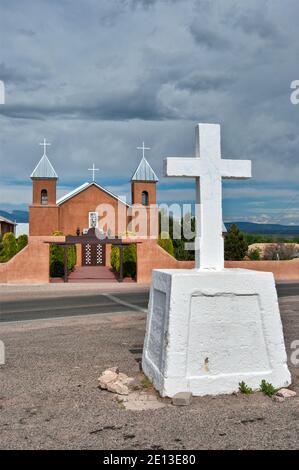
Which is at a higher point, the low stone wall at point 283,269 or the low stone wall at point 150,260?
the low stone wall at point 150,260

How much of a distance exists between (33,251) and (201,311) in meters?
20.5

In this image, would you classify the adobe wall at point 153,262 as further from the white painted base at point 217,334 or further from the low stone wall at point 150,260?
the white painted base at point 217,334

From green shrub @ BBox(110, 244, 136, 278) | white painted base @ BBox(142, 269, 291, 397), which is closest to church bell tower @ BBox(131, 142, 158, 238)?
green shrub @ BBox(110, 244, 136, 278)

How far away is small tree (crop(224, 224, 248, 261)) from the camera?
118 feet

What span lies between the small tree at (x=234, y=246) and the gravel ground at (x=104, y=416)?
28140 millimetres

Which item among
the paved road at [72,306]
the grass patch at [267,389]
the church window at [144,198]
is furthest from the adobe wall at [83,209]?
the grass patch at [267,389]

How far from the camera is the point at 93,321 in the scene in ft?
41.7

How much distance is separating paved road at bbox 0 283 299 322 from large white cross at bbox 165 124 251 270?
27.2 feet

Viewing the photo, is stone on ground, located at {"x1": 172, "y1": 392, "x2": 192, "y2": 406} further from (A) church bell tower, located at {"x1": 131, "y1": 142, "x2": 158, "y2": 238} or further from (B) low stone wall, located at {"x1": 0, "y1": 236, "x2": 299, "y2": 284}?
(A) church bell tower, located at {"x1": 131, "y1": 142, "x2": 158, "y2": 238}

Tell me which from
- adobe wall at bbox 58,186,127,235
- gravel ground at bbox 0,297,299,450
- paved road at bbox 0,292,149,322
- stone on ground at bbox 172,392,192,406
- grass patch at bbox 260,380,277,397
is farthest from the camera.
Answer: adobe wall at bbox 58,186,127,235

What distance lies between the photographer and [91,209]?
3931 centimetres

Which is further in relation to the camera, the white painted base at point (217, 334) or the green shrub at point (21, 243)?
the green shrub at point (21, 243)

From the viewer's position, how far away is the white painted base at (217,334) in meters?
5.99
